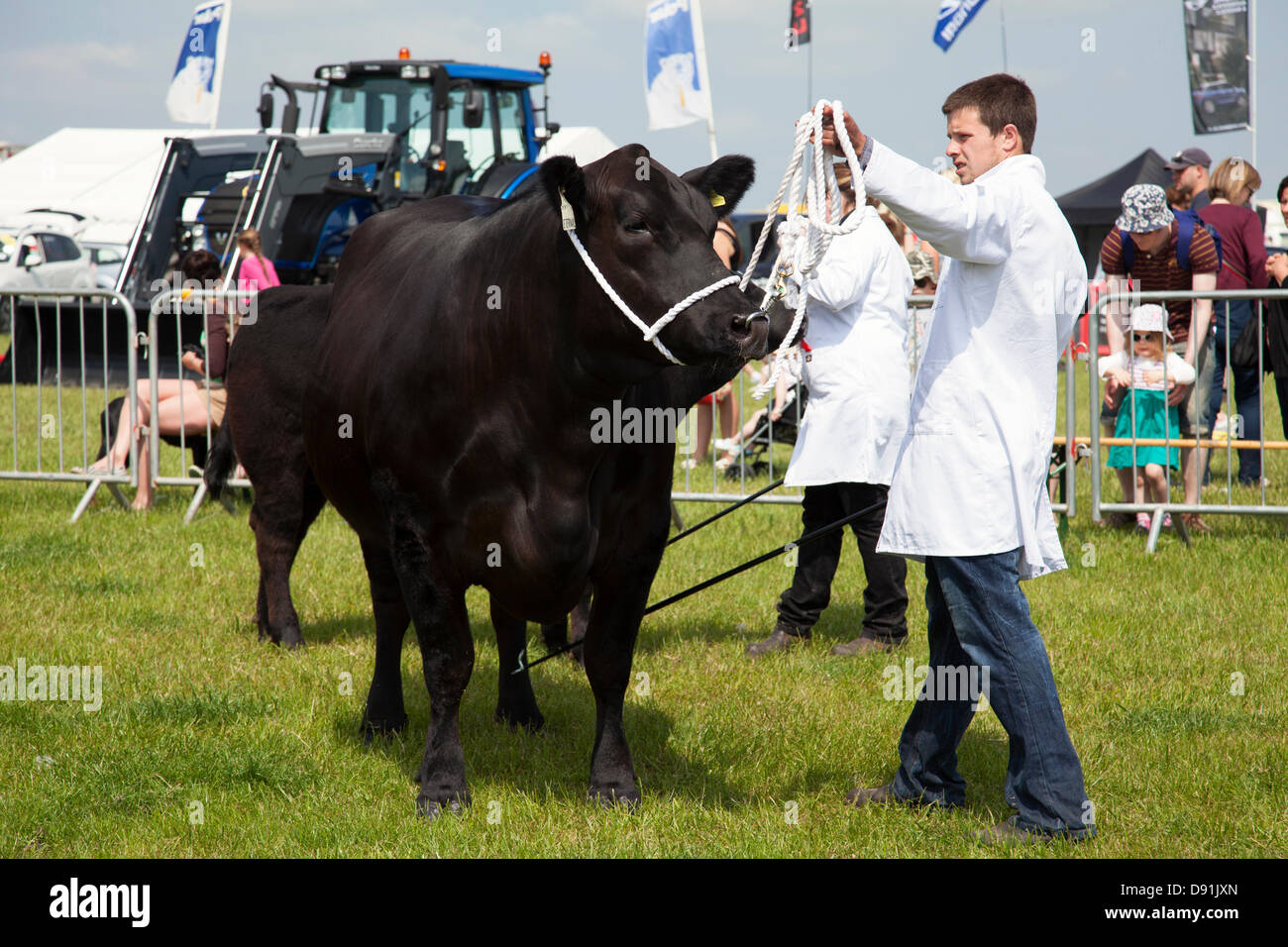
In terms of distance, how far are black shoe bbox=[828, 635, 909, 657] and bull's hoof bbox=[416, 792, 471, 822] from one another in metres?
2.43

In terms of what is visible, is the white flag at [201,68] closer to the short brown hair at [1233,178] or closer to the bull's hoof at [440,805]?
the short brown hair at [1233,178]

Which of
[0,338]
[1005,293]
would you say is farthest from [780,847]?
[0,338]

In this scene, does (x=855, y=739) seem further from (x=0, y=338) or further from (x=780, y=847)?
(x=0, y=338)

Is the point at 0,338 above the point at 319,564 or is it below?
above

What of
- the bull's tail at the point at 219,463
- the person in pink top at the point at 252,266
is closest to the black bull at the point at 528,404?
the bull's tail at the point at 219,463

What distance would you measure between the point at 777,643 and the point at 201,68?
1738 centimetres

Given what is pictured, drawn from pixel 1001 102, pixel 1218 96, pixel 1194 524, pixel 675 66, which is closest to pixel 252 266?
pixel 1194 524

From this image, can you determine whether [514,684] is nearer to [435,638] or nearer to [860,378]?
[435,638]

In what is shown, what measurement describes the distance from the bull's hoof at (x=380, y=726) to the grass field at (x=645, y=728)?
0.09 meters

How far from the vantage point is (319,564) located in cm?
764

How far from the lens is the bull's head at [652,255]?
127 inches

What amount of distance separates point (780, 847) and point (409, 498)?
5.29 feet

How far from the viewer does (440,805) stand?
4039 millimetres

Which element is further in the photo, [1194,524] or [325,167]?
[325,167]
